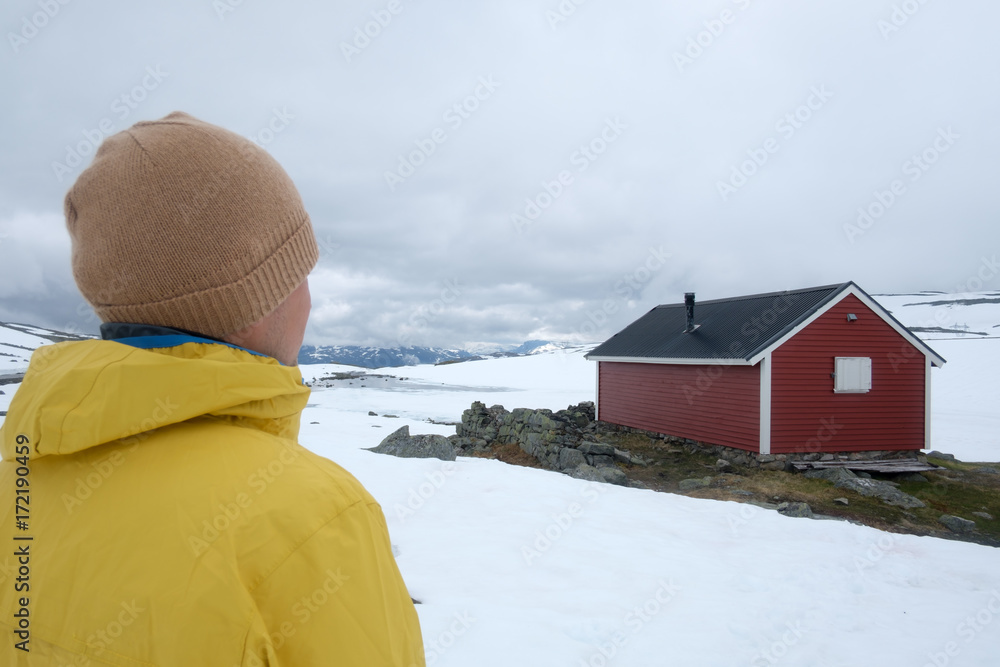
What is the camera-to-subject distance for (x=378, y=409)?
33.6 m

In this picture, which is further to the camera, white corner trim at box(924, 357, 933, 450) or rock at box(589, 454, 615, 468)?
white corner trim at box(924, 357, 933, 450)

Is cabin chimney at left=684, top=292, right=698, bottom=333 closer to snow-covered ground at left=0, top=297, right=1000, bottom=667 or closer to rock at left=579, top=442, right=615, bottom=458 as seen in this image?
rock at left=579, top=442, right=615, bottom=458

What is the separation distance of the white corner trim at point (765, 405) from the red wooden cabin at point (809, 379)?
3 cm

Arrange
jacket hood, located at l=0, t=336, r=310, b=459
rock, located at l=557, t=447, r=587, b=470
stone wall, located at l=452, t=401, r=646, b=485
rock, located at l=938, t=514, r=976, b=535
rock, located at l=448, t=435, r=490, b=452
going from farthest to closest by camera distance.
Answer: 1. rock, located at l=448, t=435, r=490, b=452
2. stone wall, located at l=452, t=401, r=646, b=485
3. rock, located at l=557, t=447, r=587, b=470
4. rock, located at l=938, t=514, r=976, b=535
5. jacket hood, located at l=0, t=336, r=310, b=459

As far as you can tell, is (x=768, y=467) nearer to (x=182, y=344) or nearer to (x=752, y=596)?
(x=752, y=596)

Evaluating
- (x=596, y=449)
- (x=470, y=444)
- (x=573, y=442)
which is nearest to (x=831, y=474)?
(x=596, y=449)

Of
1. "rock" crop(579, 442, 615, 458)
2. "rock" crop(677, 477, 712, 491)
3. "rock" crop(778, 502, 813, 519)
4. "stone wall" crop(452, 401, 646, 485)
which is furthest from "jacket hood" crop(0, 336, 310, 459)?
"rock" crop(579, 442, 615, 458)

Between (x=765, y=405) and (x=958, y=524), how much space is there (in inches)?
194

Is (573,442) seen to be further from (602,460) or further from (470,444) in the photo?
(470,444)

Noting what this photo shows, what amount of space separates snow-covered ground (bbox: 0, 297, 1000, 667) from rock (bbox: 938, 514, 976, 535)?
11.8ft

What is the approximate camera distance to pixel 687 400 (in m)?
18.2

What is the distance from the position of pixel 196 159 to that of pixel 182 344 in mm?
501

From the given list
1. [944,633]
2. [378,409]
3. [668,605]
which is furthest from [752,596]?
[378,409]

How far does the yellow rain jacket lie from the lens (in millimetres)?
1026
